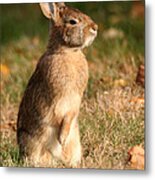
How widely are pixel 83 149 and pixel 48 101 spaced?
0.24m

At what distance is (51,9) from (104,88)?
1.29 ft

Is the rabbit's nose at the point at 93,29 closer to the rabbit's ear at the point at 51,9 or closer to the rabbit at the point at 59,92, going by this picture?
the rabbit at the point at 59,92

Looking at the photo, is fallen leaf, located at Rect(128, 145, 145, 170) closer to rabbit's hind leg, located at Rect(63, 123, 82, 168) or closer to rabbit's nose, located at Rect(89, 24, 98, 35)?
rabbit's hind leg, located at Rect(63, 123, 82, 168)

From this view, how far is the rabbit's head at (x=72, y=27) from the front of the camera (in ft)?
16.3

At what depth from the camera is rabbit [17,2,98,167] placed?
4.96 metres

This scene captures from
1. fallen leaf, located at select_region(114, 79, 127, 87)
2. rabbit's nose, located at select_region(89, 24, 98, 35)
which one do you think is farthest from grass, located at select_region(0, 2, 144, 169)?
rabbit's nose, located at select_region(89, 24, 98, 35)

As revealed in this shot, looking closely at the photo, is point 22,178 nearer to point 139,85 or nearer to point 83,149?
point 83,149

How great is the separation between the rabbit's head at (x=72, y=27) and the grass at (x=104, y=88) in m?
0.08

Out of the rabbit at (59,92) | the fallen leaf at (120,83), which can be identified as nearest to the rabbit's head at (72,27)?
the rabbit at (59,92)

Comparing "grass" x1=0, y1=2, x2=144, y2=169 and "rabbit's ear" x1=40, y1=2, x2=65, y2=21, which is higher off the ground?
"rabbit's ear" x1=40, y1=2, x2=65, y2=21

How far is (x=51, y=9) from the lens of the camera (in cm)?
505

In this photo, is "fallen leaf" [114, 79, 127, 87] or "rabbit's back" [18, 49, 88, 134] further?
"fallen leaf" [114, 79, 127, 87]

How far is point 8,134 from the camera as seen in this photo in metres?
5.17

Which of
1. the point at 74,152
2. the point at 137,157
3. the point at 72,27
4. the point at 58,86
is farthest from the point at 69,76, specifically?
the point at 137,157
